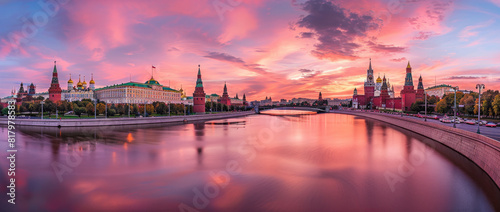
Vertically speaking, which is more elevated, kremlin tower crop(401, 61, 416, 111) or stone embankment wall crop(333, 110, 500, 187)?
kremlin tower crop(401, 61, 416, 111)

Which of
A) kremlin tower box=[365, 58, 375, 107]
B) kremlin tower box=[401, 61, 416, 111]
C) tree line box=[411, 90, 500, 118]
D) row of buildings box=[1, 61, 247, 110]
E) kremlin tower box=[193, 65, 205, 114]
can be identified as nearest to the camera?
tree line box=[411, 90, 500, 118]

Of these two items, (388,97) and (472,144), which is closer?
(472,144)

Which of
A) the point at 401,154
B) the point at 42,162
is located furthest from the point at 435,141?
the point at 42,162

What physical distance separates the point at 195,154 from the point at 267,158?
583 centimetres

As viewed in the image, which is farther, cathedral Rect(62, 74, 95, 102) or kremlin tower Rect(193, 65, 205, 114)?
cathedral Rect(62, 74, 95, 102)

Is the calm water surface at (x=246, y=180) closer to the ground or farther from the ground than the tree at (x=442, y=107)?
closer to the ground

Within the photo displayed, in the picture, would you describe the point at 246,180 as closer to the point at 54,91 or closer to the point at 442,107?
the point at 442,107

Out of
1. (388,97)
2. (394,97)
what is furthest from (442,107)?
(394,97)

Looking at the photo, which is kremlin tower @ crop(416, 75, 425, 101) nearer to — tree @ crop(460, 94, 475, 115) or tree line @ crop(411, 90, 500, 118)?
tree line @ crop(411, 90, 500, 118)

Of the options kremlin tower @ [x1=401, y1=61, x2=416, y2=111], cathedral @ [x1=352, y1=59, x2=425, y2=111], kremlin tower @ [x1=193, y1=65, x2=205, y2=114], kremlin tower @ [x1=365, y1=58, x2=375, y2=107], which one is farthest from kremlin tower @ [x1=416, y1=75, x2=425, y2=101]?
kremlin tower @ [x1=193, y1=65, x2=205, y2=114]

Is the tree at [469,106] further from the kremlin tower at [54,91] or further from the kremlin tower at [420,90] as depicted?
the kremlin tower at [54,91]

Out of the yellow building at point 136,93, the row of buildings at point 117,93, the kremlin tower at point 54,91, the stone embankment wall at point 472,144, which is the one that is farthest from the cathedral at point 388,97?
the kremlin tower at point 54,91

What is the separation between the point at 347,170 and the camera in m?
15.6

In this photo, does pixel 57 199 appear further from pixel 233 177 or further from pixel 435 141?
pixel 435 141
